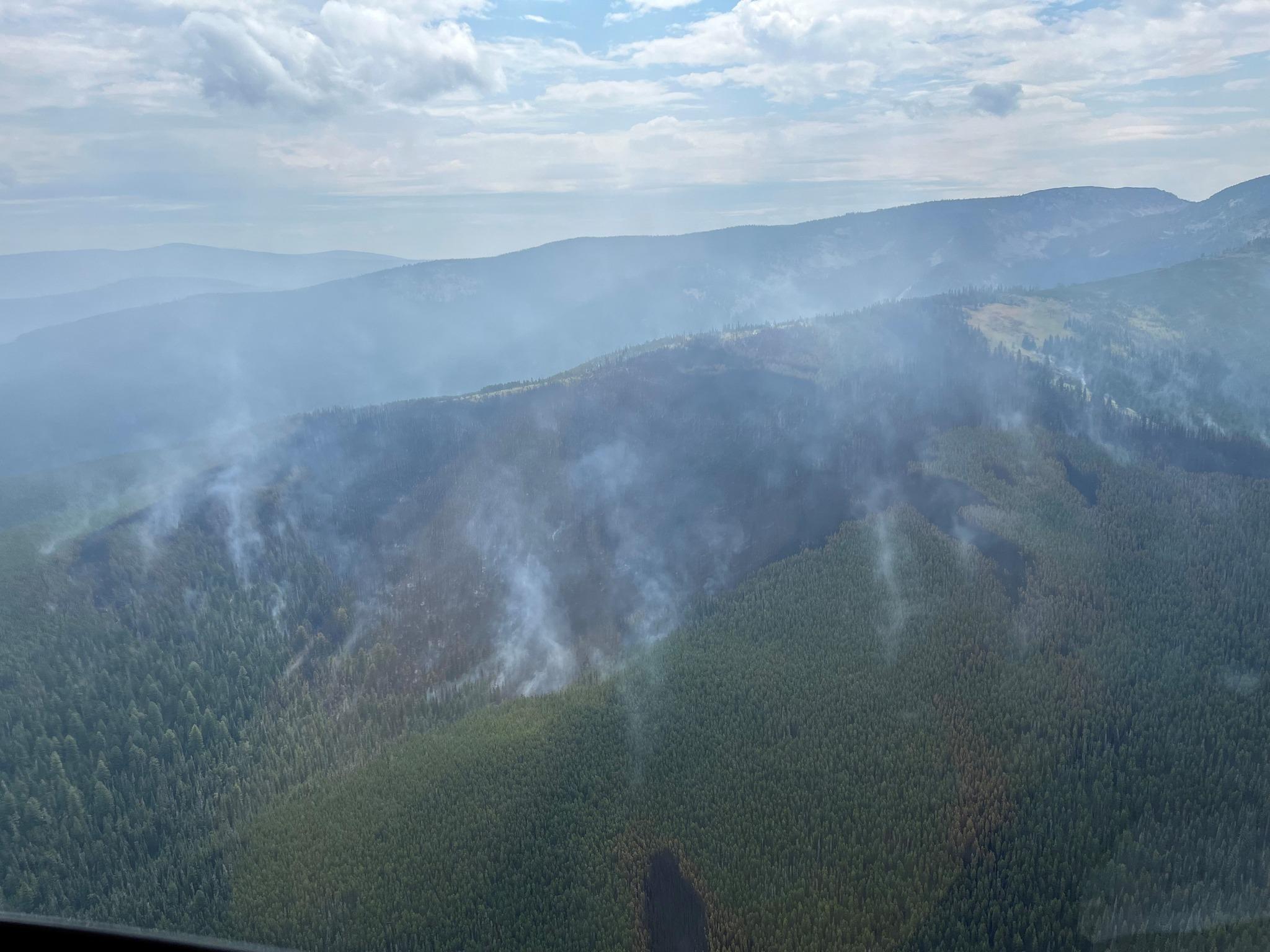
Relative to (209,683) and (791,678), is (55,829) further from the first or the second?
(791,678)

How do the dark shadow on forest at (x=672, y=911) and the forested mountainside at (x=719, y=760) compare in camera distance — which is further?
the forested mountainside at (x=719, y=760)

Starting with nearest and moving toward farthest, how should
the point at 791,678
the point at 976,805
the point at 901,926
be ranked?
the point at 901,926 → the point at 976,805 → the point at 791,678

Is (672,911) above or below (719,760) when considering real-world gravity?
below

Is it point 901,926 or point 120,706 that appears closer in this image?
point 901,926

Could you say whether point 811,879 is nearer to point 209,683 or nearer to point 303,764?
point 303,764

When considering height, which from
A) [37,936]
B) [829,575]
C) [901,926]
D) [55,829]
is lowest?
[55,829]

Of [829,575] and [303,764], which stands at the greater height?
[829,575]

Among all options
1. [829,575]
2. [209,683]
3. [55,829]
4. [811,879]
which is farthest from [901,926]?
[209,683]

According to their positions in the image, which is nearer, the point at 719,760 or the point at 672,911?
the point at 672,911

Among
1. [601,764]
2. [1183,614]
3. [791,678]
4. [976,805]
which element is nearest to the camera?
[976,805]

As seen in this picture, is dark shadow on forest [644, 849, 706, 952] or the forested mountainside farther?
the forested mountainside
